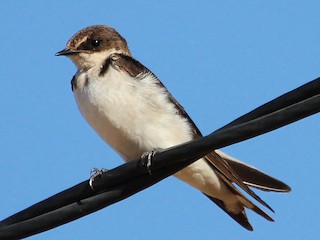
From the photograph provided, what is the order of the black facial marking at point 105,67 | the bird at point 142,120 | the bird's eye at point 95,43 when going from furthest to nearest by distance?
the bird's eye at point 95,43
the black facial marking at point 105,67
the bird at point 142,120

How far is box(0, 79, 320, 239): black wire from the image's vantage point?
8.15ft

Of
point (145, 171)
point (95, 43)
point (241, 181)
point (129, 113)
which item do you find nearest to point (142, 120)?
point (129, 113)

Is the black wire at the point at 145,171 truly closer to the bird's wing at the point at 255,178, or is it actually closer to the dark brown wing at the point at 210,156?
the bird's wing at the point at 255,178

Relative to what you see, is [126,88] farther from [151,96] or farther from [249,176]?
[249,176]

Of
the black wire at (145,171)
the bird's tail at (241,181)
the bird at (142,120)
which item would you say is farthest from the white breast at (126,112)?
the black wire at (145,171)

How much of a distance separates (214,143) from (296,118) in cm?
31

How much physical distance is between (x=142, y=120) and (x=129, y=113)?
8 cm

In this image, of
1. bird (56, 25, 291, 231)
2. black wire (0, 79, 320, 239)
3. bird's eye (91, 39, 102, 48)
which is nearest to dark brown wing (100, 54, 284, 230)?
bird (56, 25, 291, 231)

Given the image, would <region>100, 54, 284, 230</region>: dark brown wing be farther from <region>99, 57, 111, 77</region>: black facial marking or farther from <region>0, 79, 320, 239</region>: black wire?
<region>0, 79, 320, 239</region>: black wire

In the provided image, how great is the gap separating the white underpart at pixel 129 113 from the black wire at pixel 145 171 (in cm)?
123

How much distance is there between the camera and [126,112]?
4.15 metres

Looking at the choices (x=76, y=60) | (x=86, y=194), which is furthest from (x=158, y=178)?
(x=76, y=60)

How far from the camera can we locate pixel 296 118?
243cm

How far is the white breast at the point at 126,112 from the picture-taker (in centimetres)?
415
